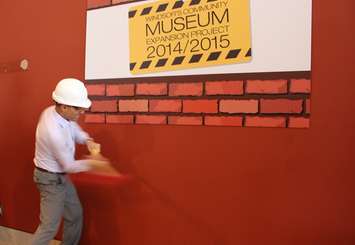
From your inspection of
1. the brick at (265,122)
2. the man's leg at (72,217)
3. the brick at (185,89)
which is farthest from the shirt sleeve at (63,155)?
the brick at (265,122)

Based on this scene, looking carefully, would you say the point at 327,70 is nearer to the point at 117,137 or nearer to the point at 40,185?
the point at 117,137

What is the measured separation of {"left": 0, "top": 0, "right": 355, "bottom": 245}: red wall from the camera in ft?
4.84

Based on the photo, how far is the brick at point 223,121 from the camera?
166cm

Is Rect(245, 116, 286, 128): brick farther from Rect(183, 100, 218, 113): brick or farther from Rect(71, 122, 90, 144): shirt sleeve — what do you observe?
Rect(71, 122, 90, 144): shirt sleeve

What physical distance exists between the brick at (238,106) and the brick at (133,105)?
419 mm

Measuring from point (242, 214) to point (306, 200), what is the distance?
0.29 m

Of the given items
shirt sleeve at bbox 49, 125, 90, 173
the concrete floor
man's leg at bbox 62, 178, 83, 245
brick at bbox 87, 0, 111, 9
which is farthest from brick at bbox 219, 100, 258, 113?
the concrete floor

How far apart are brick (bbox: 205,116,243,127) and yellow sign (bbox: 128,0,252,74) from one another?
0.24 m

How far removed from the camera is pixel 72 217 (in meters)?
2.07

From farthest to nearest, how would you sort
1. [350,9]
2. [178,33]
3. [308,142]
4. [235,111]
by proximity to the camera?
[178,33] → [235,111] → [308,142] → [350,9]

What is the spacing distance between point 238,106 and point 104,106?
0.77 m

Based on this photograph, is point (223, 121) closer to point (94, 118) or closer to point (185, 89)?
point (185, 89)

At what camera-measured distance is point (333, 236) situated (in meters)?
1.51

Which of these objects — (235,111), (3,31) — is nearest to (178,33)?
(235,111)
